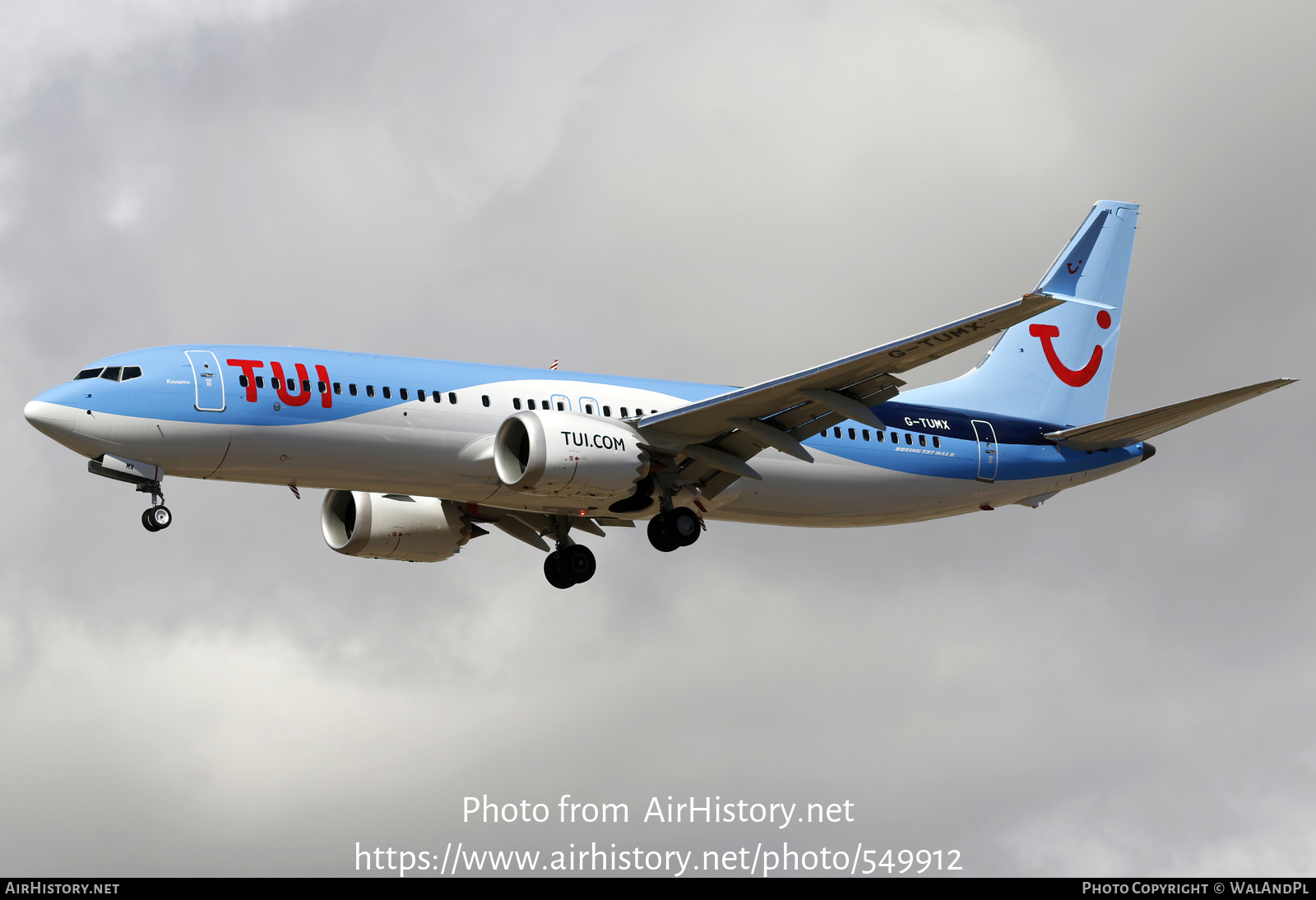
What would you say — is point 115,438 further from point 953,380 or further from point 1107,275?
point 1107,275

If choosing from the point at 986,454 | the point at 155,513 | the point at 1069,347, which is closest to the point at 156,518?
the point at 155,513

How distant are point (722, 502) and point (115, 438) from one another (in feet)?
46.6

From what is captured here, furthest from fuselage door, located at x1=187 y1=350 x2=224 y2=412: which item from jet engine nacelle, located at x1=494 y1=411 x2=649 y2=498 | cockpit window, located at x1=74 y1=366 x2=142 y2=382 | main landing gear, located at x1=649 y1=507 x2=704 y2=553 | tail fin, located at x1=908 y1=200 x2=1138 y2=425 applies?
tail fin, located at x1=908 y1=200 x2=1138 y2=425

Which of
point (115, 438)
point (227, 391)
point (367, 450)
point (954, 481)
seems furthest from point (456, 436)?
point (954, 481)

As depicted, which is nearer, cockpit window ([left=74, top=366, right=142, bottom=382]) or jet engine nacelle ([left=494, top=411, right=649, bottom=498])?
cockpit window ([left=74, top=366, right=142, bottom=382])

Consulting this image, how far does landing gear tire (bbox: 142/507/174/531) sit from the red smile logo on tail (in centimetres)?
2582

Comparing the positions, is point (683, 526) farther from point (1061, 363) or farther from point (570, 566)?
point (1061, 363)

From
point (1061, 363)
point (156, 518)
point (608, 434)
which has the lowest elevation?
point (156, 518)

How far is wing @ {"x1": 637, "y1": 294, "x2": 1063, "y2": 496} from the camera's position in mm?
32969

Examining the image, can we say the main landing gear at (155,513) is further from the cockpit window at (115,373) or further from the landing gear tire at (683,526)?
the landing gear tire at (683,526)

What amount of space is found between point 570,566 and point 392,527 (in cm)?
478

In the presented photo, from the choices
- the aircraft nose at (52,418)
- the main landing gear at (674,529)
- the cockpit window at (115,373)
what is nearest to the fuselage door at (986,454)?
the main landing gear at (674,529)

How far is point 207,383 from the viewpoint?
105 ft

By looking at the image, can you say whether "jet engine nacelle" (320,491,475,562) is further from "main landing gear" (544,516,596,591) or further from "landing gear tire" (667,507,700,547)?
"landing gear tire" (667,507,700,547)
